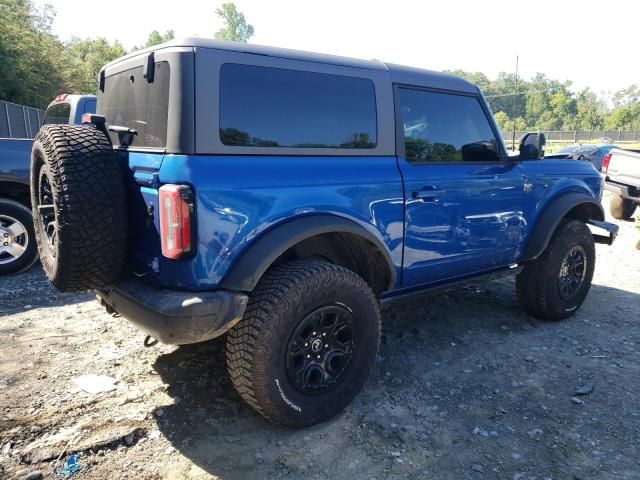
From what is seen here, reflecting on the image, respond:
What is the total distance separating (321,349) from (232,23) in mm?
79820

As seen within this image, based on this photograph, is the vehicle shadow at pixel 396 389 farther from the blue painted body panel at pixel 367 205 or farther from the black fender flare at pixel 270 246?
the black fender flare at pixel 270 246

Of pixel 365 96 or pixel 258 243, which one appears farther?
pixel 365 96

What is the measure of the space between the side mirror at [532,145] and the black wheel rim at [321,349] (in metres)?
2.13

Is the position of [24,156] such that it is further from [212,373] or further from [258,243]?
[258,243]

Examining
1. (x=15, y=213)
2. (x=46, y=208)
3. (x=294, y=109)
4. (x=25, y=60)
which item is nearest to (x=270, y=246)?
(x=294, y=109)

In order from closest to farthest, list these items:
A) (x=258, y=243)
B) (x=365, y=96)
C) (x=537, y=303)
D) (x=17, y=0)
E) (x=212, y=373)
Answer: (x=258, y=243), (x=365, y=96), (x=212, y=373), (x=537, y=303), (x=17, y=0)

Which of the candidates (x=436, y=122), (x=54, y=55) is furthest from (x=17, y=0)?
(x=436, y=122)

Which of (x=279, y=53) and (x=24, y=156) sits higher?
(x=279, y=53)

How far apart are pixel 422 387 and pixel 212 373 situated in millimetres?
1421

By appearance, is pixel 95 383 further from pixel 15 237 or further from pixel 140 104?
pixel 15 237

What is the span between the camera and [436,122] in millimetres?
3508

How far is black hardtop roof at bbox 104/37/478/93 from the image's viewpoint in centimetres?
245

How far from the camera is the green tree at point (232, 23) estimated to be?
238 ft

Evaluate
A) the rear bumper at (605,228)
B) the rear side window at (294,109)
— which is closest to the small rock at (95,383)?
the rear side window at (294,109)
